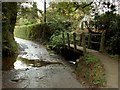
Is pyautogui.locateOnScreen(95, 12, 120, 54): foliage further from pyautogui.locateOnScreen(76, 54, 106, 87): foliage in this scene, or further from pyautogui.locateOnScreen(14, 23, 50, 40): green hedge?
pyautogui.locateOnScreen(14, 23, 50, 40): green hedge

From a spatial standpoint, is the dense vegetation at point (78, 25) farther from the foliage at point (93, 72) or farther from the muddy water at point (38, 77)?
the muddy water at point (38, 77)

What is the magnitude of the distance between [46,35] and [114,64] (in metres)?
16.3

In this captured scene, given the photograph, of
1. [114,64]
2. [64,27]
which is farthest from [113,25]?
[64,27]

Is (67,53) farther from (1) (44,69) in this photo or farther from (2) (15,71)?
(2) (15,71)

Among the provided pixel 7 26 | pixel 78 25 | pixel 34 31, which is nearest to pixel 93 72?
pixel 7 26

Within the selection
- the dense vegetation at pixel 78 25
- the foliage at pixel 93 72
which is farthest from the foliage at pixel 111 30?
the foliage at pixel 93 72

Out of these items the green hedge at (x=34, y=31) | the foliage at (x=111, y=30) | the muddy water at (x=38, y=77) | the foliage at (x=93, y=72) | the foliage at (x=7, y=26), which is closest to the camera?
the foliage at (x=93, y=72)

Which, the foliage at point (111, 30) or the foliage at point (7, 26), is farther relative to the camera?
the foliage at point (7, 26)

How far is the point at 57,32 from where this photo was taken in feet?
74.2

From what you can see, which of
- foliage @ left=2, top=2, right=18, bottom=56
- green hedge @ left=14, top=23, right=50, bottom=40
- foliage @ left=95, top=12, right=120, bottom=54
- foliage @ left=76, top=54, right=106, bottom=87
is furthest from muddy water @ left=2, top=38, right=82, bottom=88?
green hedge @ left=14, top=23, right=50, bottom=40

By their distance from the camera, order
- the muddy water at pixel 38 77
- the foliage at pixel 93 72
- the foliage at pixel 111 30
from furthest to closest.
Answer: the foliage at pixel 111 30
the muddy water at pixel 38 77
the foliage at pixel 93 72

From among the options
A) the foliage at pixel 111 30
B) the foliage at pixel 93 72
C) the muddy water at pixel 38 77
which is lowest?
the muddy water at pixel 38 77

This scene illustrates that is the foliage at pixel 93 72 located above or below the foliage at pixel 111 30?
below

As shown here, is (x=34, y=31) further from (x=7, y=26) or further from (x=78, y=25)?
(x=7, y=26)
